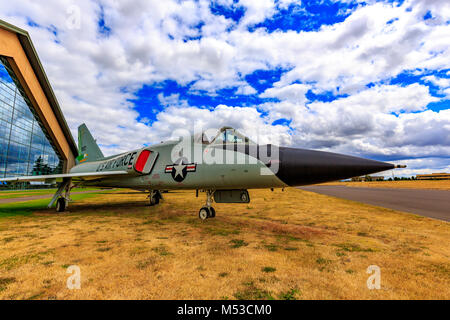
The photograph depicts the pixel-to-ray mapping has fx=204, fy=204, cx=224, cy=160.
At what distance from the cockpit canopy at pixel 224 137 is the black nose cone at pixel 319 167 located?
1.45 meters

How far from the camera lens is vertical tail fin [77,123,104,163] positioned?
42.0 feet

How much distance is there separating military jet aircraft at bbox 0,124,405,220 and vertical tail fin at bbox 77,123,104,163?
4.44m

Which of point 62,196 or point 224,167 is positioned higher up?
point 224,167

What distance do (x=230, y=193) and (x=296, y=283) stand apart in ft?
11.2

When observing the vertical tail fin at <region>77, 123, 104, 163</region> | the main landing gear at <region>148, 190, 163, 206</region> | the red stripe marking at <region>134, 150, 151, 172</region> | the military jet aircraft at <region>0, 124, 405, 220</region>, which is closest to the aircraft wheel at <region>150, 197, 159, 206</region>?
the main landing gear at <region>148, 190, 163, 206</region>

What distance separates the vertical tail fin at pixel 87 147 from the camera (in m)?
12.8

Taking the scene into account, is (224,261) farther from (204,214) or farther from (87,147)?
(87,147)

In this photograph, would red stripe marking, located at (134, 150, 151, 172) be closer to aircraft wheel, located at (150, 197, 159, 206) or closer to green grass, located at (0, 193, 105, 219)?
aircraft wheel, located at (150, 197, 159, 206)

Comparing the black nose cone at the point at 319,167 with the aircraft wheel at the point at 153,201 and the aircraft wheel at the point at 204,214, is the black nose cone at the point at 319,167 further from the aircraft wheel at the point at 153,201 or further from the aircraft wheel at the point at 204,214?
the aircraft wheel at the point at 153,201

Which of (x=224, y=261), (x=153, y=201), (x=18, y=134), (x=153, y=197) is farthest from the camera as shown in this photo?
(x=18, y=134)

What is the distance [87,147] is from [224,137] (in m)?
11.5

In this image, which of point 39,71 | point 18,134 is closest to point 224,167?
point 18,134

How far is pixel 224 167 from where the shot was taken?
4.80 meters
